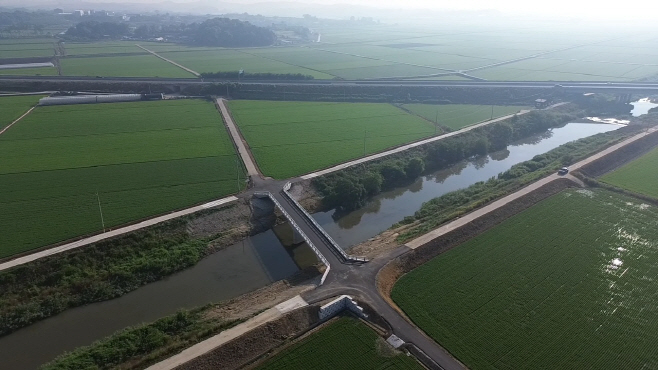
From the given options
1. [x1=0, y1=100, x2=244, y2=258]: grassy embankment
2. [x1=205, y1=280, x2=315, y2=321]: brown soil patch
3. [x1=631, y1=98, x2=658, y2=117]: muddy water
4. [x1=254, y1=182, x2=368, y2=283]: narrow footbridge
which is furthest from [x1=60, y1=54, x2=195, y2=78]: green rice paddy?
[x1=631, y1=98, x2=658, y2=117]: muddy water

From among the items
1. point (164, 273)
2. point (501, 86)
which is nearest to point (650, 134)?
point (501, 86)

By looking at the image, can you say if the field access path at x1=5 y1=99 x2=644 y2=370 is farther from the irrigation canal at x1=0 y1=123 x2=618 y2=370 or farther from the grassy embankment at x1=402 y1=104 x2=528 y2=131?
the grassy embankment at x1=402 y1=104 x2=528 y2=131

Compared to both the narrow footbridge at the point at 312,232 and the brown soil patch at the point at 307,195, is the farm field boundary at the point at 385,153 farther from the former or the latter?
the narrow footbridge at the point at 312,232

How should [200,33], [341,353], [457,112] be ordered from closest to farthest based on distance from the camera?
[341,353], [457,112], [200,33]

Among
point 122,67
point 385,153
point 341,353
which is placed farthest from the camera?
point 122,67

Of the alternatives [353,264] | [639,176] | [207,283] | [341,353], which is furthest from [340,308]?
[639,176]

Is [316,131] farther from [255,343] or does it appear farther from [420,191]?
[255,343]

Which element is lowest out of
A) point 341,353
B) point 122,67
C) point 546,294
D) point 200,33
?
point 341,353
